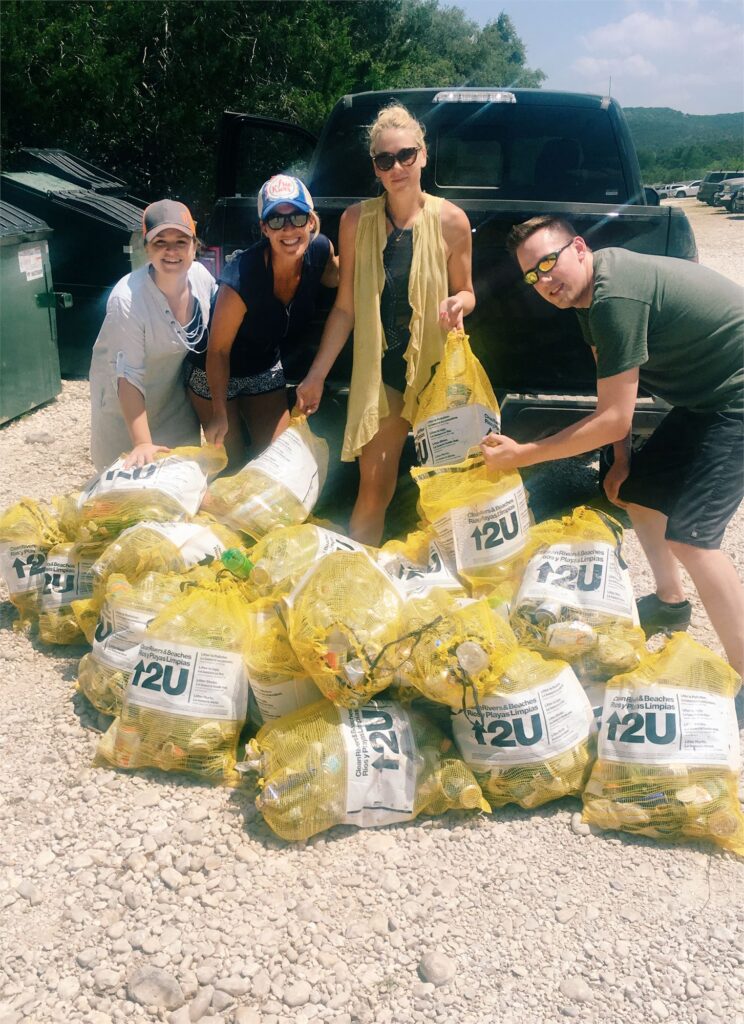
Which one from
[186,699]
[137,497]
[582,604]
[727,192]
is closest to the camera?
[186,699]

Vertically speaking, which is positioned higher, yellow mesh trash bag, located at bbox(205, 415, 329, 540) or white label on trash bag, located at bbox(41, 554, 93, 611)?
yellow mesh trash bag, located at bbox(205, 415, 329, 540)

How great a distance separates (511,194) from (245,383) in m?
2.54

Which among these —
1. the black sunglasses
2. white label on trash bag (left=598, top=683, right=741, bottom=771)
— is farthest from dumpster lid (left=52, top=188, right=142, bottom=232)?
white label on trash bag (left=598, top=683, right=741, bottom=771)

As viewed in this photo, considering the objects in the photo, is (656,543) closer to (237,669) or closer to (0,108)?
(237,669)

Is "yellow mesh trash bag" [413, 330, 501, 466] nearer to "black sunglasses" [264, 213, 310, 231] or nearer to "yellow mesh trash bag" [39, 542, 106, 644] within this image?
"black sunglasses" [264, 213, 310, 231]

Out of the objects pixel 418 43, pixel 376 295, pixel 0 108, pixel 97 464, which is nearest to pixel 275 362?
pixel 376 295

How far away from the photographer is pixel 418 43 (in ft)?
68.2

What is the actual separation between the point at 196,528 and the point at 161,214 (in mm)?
1347

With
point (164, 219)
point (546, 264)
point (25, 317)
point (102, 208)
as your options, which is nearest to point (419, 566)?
point (546, 264)

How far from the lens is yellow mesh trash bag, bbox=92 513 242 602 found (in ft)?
11.1

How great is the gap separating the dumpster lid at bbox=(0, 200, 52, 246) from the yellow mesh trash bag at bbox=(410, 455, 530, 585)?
15.4 feet

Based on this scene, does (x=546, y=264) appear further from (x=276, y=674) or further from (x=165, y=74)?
(x=165, y=74)

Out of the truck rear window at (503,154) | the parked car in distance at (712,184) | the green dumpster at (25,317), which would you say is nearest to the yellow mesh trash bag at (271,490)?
the truck rear window at (503,154)

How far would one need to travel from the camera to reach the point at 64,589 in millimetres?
3721
